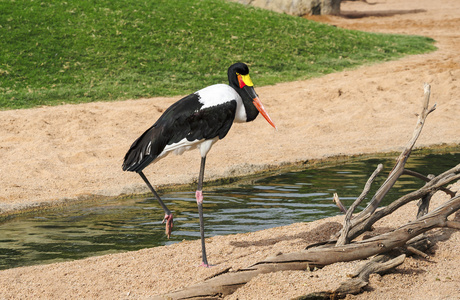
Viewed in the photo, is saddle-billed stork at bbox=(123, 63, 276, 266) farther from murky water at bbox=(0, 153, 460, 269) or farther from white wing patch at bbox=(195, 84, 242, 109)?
murky water at bbox=(0, 153, 460, 269)

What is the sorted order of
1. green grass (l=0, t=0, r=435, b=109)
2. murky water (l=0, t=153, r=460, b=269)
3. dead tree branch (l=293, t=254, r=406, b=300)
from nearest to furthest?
dead tree branch (l=293, t=254, r=406, b=300), murky water (l=0, t=153, r=460, b=269), green grass (l=0, t=0, r=435, b=109)

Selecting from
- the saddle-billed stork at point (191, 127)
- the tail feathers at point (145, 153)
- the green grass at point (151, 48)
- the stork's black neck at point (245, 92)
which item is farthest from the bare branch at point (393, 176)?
the green grass at point (151, 48)

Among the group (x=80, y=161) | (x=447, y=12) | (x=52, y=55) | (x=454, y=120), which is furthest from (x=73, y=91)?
(x=447, y=12)

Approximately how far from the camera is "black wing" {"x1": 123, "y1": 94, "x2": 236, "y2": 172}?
4.70 meters

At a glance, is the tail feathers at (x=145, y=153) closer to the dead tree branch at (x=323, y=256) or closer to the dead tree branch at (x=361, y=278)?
the dead tree branch at (x=323, y=256)

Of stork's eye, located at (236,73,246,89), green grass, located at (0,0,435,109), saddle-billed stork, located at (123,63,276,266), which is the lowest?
green grass, located at (0,0,435,109)

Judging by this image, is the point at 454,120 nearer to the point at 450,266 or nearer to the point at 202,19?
the point at 450,266

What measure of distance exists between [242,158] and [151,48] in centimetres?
634

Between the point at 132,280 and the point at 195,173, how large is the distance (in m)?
3.34

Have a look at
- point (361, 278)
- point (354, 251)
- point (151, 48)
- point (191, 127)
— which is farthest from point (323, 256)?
point (151, 48)

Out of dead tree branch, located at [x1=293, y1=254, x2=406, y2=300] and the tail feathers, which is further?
the tail feathers

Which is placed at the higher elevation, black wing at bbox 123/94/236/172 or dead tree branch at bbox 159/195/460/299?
black wing at bbox 123/94/236/172

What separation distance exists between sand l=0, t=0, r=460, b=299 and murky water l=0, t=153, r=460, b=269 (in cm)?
36

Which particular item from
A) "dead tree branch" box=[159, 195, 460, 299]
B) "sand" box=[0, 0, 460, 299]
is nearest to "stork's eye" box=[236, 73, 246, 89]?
"sand" box=[0, 0, 460, 299]
